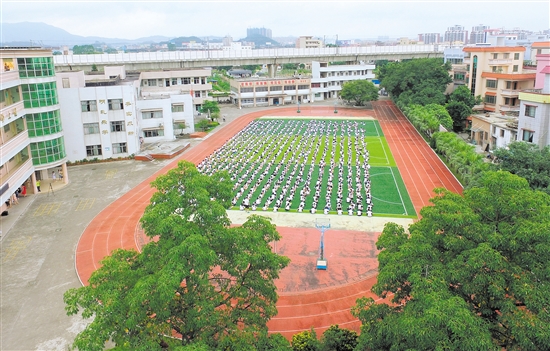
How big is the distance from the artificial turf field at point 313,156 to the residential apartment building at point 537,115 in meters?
10.3

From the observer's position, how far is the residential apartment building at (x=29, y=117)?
30.7m

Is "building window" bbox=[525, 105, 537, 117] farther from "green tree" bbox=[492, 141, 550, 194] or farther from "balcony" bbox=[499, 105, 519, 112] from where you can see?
"balcony" bbox=[499, 105, 519, 112]

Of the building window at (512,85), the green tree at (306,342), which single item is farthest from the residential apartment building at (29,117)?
the building window at (512,85)

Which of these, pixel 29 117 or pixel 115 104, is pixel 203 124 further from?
pixel 29 117

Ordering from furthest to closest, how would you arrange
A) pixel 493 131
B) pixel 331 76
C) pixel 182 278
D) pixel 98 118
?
pixel 331 76 < pixel 493 131 < pixel 98 118 < pixel 182 278

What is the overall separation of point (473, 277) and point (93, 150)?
37.9 metres

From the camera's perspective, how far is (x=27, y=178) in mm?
32906

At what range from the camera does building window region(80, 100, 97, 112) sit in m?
40.2

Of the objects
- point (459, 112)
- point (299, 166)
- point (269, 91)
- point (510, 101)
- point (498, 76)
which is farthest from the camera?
point (269, 91)

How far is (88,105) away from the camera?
40.5 metres

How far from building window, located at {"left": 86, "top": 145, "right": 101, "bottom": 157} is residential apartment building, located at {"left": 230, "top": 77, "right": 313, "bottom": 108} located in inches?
1388

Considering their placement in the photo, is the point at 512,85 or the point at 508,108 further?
the point at 508,108

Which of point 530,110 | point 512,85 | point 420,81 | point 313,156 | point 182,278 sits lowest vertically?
point 313,156

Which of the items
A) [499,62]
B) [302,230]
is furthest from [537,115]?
[499,62]
